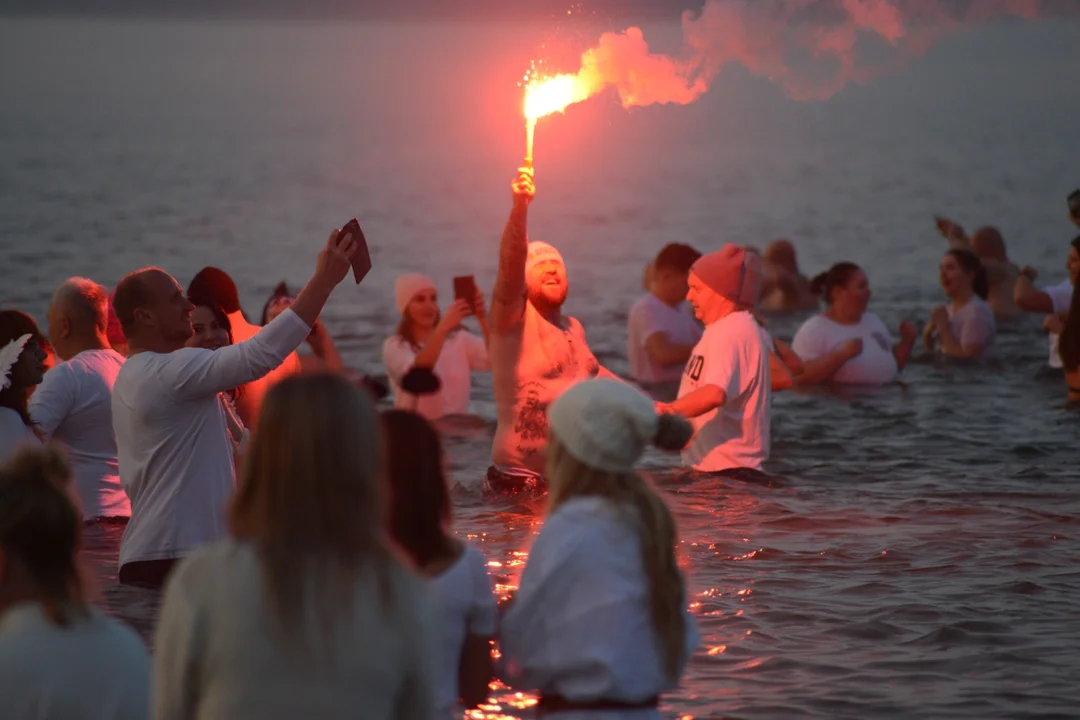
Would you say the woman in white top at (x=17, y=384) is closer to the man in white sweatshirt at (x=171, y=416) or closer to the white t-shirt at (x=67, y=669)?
the man in white sweatshirt at (x=171, y=416)

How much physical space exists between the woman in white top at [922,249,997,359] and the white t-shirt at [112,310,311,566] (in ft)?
36.4

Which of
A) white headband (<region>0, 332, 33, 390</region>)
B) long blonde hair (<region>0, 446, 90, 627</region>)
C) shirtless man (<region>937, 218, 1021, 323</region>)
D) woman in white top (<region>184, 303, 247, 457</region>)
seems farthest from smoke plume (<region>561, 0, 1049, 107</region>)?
long blonde hair (<region>0, 446, 90, 627</region>)

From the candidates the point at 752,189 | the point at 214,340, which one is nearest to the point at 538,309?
the point at 214,340

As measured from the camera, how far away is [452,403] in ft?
45.2

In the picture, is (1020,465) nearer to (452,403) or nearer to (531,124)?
(452,403)

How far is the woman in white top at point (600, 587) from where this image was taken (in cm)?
391

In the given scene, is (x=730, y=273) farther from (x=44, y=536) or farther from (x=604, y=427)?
(x=44, y=536)

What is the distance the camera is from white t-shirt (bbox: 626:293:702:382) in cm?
1400

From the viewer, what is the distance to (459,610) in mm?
3863

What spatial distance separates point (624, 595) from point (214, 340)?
13.5 ft

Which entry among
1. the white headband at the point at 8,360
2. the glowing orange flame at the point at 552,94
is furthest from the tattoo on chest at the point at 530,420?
the white headband at the point at 8,360

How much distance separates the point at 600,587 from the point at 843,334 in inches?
445

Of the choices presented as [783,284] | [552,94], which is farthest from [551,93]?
[783,284]

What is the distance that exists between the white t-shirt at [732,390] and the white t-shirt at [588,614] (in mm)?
5348
